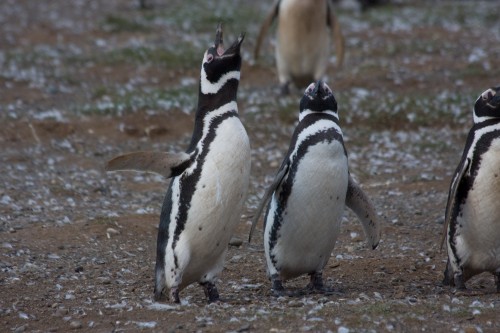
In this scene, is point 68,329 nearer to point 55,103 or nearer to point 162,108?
point 162,108

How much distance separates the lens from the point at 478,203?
16.2 ft

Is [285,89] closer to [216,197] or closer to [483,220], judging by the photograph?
[483,220]

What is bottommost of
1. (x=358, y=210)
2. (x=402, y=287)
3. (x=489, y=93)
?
(x=402, y=287)

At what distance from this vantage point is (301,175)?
4.84 m

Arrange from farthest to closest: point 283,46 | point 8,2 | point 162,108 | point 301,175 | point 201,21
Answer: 1. point 8,2
2. point 201,21
3. point 283,46
4. point 162,108
5. point 301,175

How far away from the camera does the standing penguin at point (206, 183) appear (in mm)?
4605

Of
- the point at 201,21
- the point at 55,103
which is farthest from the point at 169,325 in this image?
the point at 201,21

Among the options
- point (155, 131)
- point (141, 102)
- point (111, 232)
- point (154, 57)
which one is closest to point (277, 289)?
point (111, 232)

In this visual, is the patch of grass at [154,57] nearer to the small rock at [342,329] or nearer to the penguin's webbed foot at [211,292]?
the penguin's webbed foot at [211,292]

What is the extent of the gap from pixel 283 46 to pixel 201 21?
154 inches

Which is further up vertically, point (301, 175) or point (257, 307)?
point (301, 175)

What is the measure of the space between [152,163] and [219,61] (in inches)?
24.0

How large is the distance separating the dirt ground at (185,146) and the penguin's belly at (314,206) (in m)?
0.27

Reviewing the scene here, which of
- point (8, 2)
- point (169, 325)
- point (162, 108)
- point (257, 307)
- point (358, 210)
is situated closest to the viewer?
point (169, 325)
